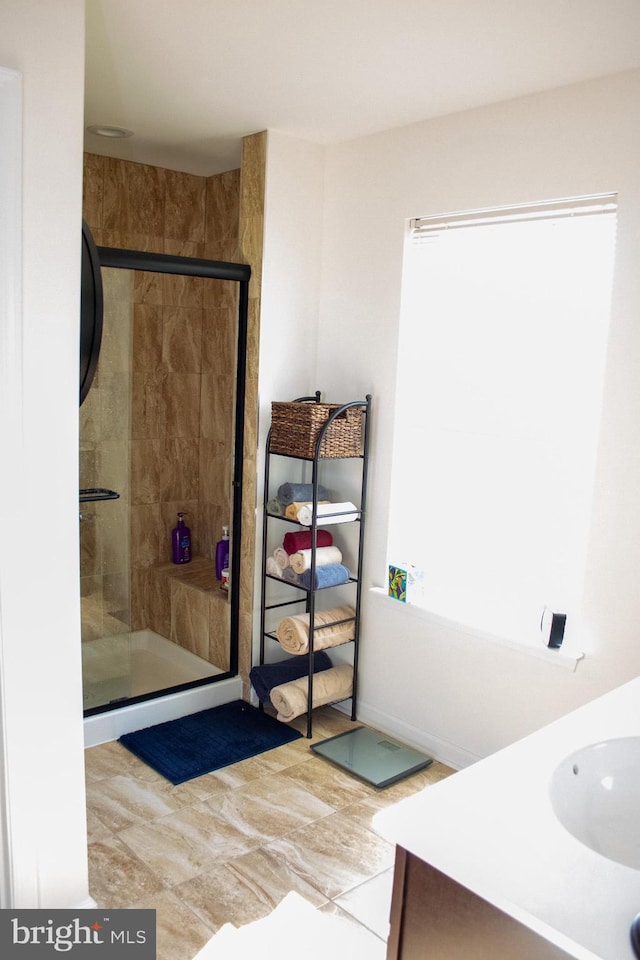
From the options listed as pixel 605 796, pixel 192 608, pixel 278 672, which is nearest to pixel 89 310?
pixel 605 796

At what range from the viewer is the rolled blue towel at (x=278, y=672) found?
350 cm

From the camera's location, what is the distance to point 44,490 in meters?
1.95

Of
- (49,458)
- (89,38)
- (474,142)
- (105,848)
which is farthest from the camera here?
(474,142)

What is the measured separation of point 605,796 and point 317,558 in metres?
1.87

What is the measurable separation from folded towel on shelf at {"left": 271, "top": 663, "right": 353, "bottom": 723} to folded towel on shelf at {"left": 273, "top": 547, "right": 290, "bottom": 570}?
51 centimetres

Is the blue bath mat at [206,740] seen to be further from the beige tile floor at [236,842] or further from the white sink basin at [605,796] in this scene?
the white sink basin at [605,796]

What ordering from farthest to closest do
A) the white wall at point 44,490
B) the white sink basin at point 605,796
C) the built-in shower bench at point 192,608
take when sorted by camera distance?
the built-in shower bench at point 192,608 < the white wall at point 44,490 < the white sink basin at point 605,796

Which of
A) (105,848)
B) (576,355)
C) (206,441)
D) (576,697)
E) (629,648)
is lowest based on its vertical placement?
(105,848)

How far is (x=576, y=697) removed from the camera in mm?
2771

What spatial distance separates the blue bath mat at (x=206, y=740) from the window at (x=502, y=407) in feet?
2.91

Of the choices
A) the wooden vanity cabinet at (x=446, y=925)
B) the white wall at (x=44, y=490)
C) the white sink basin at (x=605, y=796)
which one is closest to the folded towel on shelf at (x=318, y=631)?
the white wall at (x=44, y=490)

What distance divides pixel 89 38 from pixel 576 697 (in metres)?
2.63

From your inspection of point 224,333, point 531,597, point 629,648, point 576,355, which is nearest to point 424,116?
point 576,355

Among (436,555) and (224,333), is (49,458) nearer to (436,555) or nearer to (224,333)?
(436,555)
